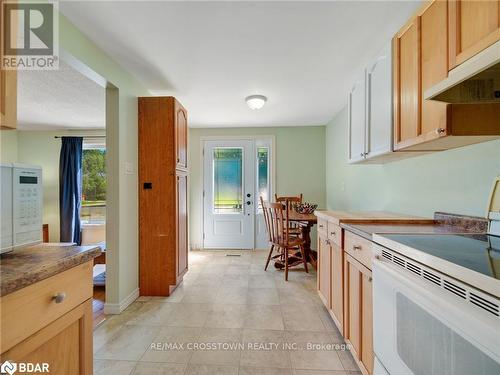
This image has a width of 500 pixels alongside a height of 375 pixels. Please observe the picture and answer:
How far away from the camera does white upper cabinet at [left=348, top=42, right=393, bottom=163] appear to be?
163 cm

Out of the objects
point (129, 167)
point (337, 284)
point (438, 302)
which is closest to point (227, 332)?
point (337, 284)

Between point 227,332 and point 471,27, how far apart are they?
7.71 ft

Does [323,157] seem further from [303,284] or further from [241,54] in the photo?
[241,54]

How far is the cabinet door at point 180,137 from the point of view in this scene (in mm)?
2666

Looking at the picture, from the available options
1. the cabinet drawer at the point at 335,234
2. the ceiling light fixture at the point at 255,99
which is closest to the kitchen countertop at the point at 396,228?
the cabinet drawer at the point at 335,234

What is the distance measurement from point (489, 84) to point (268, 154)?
3.58 metres

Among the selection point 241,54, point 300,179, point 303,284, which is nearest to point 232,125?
point 300,179

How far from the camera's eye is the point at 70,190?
4422 mm

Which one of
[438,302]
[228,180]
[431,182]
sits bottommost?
[438,302]

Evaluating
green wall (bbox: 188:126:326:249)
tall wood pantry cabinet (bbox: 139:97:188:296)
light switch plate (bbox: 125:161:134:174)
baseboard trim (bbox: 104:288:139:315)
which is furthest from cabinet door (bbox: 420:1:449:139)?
green wall (bbox: 188:126:326:249)

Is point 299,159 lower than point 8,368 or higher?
higher

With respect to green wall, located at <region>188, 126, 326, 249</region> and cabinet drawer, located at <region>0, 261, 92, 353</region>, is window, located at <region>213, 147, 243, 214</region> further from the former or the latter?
cabinet drawer, located at <region>0, 261, 92, 353</region>

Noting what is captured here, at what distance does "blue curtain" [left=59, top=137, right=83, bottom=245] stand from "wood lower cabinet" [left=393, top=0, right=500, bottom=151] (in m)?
5.10

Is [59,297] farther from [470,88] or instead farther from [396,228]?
[470,88]
